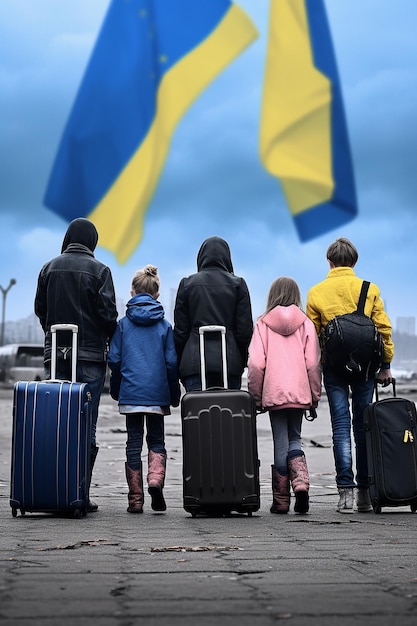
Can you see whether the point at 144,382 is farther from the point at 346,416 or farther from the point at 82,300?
the point at 346,416

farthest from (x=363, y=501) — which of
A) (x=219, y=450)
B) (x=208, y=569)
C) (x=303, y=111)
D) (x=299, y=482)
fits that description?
(x=303, y=111)

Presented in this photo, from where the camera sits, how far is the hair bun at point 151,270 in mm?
7254

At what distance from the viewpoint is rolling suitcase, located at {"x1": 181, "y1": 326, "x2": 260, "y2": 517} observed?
6.53 meters

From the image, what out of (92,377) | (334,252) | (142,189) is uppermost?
(142,189)

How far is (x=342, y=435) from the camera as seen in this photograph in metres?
7.04

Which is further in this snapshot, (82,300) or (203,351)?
(82,300)

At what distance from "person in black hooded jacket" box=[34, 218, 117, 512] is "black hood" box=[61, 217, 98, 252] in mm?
92

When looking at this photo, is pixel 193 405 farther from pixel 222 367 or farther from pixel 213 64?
pixel 213 64

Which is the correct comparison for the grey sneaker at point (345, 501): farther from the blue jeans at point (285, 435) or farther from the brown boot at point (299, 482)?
the blue jeans at point (285, 435)

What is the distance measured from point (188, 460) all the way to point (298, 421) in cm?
79

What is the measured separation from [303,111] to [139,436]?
2834cm

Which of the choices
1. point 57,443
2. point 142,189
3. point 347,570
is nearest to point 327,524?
point 57,443

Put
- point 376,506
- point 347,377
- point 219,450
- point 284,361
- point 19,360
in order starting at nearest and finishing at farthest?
point 219,450
point 376,506
point 284,361
point 347,377
point 19,360

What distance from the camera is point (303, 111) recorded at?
34375 mm
